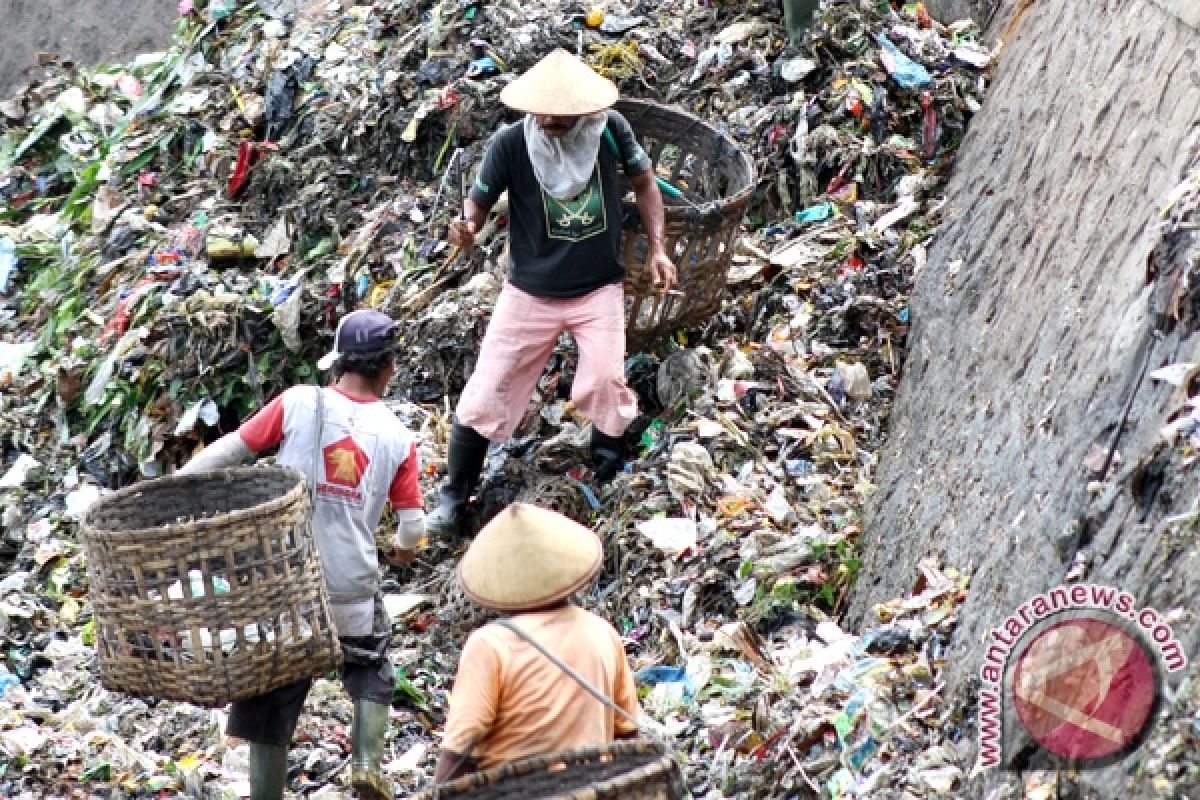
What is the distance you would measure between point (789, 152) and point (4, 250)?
492 centimetres

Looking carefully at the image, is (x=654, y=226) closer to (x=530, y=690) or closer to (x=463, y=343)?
(x=463, y=343)

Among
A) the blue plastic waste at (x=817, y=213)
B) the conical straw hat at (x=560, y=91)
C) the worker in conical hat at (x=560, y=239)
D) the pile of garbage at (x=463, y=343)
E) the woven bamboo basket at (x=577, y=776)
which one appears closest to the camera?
the woven bamboo basket at (x=577, y=776)

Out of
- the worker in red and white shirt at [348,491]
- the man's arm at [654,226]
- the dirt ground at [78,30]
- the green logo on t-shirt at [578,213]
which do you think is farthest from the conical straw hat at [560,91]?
the dirt ground at [78,30]

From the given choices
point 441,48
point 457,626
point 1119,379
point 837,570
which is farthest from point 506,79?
point 1119,379

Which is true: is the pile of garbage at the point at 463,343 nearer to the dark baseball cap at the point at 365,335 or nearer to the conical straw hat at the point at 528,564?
Result: the conical straw hat at the point at 528,564

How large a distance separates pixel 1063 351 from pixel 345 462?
2016 mm

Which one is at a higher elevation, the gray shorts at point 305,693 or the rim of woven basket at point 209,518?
the rim of woven basket at point 209,518

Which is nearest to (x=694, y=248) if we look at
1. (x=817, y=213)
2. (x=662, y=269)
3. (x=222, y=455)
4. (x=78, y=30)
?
(x=662, y=269)

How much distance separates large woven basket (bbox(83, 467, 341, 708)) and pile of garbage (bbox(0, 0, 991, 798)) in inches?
40.8

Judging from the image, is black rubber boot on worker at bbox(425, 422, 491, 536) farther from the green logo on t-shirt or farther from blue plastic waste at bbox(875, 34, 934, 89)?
blue plastic waste at bbox(875, 34, 934, 89)

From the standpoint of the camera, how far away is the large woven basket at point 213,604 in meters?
4.05

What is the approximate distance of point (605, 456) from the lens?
6.36 meters

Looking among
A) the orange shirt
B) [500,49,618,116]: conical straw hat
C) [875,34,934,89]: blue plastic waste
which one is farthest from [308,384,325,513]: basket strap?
[875,34,934,89]: blue plastic waste

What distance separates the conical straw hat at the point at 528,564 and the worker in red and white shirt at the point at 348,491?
1.30m
